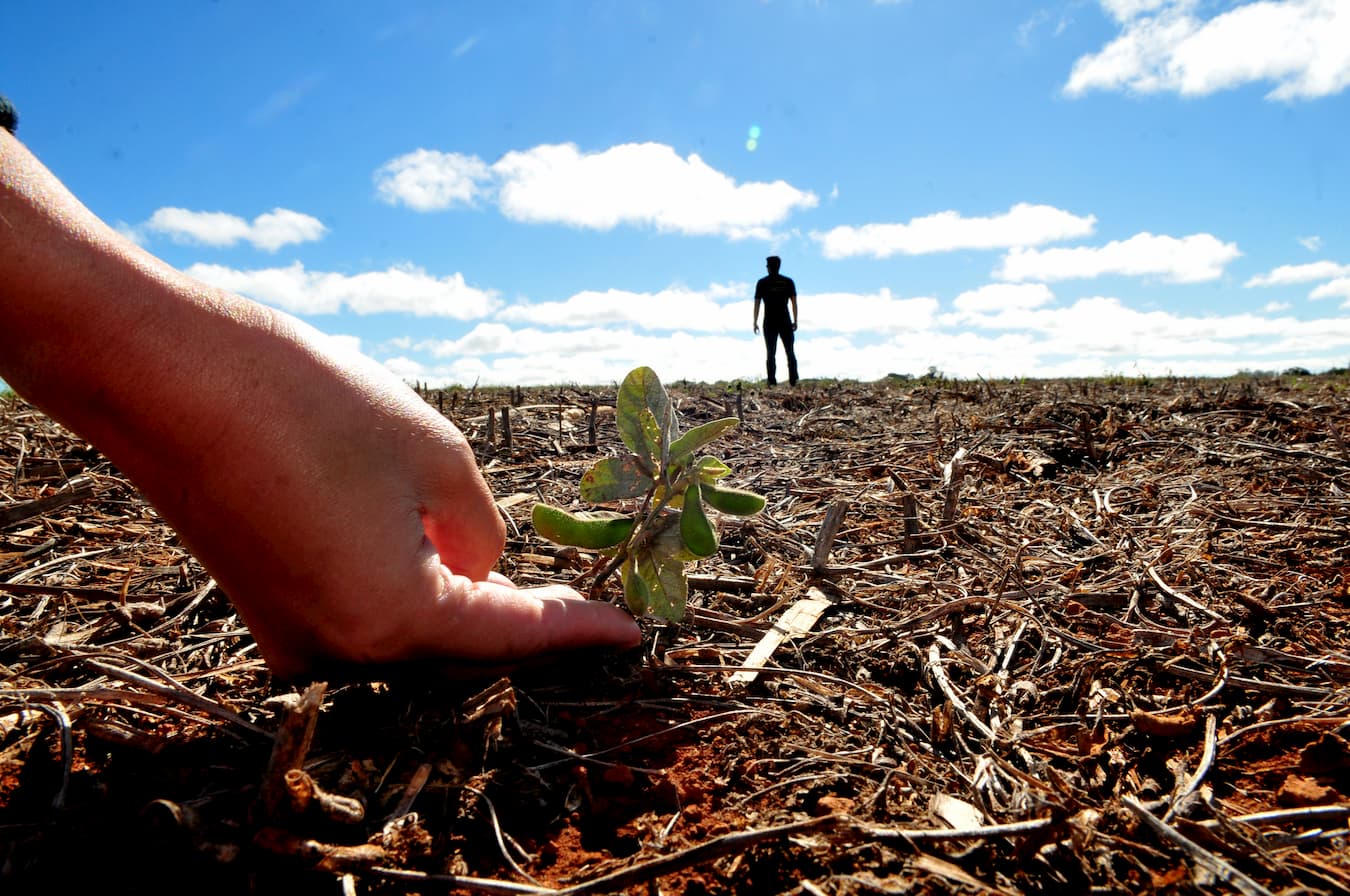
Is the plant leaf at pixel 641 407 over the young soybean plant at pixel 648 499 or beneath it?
over

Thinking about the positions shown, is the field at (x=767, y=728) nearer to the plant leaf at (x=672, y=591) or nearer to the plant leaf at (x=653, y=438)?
the plant leaf at (x=672, y=591)

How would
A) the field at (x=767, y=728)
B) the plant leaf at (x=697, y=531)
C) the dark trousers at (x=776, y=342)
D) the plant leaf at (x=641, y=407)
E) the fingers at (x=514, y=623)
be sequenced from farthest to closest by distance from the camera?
the dark trousers at (x=776, y=342)
the plant leaf at (x=641, y=407)
the plant leaf at (x=697, y=531)
the fingers at (x=514, y=623)
the field at (x=767, y=728)

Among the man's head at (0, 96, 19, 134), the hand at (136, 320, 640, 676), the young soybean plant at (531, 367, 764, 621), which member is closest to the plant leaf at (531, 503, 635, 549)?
the young soybean plant at (531, 367, 764, 621)

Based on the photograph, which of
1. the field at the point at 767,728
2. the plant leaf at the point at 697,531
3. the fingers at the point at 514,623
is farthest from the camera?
the plant leaf at the point at 697,531

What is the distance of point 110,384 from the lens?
1.10m

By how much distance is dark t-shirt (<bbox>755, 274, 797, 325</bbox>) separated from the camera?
11.8m

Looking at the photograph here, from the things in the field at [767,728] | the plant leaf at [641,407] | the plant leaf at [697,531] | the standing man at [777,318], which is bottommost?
the field at [767,728]

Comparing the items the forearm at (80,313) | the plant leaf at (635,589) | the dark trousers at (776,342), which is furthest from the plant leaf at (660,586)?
the dark trousers at (776,342)

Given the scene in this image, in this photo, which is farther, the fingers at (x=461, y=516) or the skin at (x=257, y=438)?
the fingers at (x=461, y=516)

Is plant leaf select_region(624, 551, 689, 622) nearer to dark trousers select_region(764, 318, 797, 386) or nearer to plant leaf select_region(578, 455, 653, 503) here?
plant leaf select_region(578, 455, 653, 503)

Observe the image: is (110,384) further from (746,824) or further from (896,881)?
(896,881)

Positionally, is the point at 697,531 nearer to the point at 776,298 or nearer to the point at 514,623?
the point at 514,623

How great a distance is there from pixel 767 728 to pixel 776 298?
11.0 meters

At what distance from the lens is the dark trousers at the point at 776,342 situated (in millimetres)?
11695
